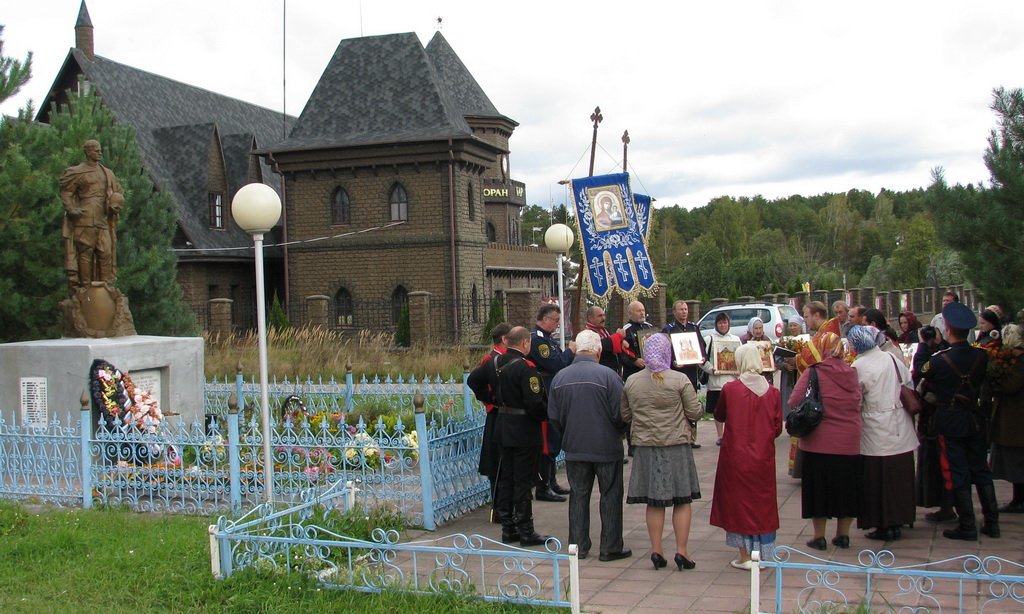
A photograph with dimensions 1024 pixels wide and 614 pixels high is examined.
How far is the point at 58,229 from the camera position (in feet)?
54.6

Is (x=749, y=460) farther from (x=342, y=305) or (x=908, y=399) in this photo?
(x=342, y=305)

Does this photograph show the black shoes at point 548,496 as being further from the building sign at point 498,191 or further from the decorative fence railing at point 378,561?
the building sign at point 498,191

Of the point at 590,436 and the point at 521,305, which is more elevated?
the point at 521,305

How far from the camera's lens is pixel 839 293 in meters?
45.8

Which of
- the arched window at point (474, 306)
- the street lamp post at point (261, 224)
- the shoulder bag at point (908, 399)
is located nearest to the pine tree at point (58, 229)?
the street lamp post at point (261, 224)

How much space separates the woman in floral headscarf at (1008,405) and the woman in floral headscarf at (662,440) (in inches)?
117

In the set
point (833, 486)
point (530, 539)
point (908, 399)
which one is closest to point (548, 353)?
point (530, 539)

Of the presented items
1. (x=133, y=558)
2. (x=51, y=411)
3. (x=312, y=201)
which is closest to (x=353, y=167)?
(x=312, y=201)

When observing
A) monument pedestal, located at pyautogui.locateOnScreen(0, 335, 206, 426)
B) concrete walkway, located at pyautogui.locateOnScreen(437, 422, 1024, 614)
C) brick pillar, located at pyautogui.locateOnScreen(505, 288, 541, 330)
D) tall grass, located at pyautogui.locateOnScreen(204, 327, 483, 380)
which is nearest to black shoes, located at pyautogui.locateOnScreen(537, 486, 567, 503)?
concrete walkway, located at pyautogui.locateOnScreen(437, 422, 1024, 614)

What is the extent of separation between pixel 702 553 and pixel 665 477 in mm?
1002

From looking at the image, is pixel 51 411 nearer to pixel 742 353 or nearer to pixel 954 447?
pixel 742 353

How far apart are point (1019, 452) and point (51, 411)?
9716 mm

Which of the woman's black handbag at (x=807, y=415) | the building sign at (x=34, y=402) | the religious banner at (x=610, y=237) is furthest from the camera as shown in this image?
the religious banner at (x=610, y=237)

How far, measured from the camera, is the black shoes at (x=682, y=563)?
7.15m
